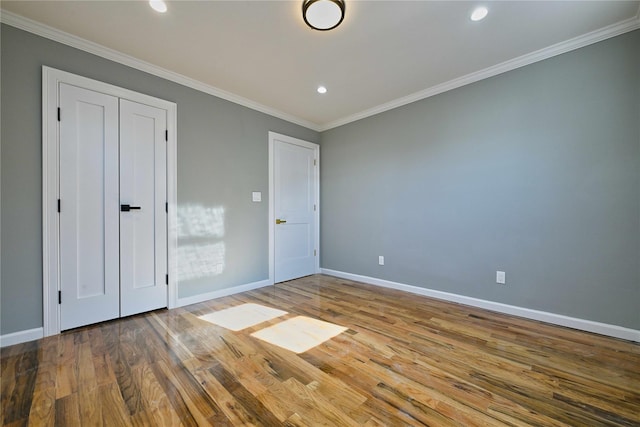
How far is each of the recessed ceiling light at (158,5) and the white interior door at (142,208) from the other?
104 centimetres

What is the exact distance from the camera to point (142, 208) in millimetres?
2689

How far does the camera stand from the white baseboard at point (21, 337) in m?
2.02

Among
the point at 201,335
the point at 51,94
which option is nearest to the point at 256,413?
the point at 201,335

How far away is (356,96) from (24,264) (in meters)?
3.76

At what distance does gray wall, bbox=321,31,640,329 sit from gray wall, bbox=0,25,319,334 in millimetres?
1824

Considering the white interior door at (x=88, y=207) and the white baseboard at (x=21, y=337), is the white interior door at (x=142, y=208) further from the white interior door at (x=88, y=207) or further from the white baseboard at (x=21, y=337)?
the white baseboard at (x=21, y=337)

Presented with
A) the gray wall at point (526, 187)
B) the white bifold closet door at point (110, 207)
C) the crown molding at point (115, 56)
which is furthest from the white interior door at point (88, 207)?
the gray wall at point (526, 187)

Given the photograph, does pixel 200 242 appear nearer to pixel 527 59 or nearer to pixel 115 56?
pixel 115 56

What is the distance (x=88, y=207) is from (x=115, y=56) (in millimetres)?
1490

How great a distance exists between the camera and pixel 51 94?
86.9 inches

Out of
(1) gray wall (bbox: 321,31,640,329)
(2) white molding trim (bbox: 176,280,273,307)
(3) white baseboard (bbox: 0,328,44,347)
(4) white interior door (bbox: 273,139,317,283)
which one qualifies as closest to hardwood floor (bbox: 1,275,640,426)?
(3) white baseboard (bbox: 0,328,44,347)

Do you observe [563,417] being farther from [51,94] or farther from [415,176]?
[51,94]

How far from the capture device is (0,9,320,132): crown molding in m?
2.07

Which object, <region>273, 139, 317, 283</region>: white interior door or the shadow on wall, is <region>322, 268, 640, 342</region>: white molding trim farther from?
the shadow on wall
